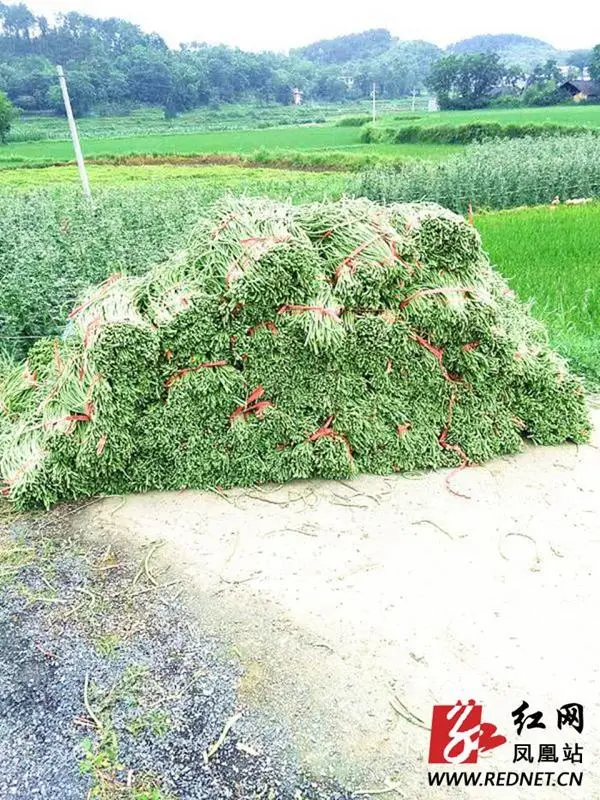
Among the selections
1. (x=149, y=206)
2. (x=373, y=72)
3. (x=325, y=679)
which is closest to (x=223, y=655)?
(x=325, y=679)

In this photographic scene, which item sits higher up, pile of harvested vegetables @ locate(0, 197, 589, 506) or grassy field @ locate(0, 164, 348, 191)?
pile of harvested vegetables @ locate(0, 197, 589, 506)

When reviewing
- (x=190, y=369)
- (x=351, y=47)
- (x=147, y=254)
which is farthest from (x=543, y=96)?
(x=351, y=47)

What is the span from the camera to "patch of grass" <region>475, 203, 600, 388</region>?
5.48m

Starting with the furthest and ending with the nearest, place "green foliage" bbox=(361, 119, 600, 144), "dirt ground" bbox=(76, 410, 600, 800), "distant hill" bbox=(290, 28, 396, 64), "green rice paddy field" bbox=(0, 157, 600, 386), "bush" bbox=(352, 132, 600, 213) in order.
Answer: "distant hill" bbox=(290, 28, 396, 64) < "green foliage" bbox=(361, 119, 600, 144) < "bush" bbox=(352, 132, 600, 213) < "green rice paddy field" bbox=(0, 157, 600, 386) < "dirt ground" bbox=(76, 410, 600, 800)

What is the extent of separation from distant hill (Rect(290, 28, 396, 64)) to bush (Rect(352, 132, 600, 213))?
85.4m

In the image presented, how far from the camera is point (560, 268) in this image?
7457 mm

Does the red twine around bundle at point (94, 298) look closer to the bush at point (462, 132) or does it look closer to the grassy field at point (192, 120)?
the bush at point (462, 132)

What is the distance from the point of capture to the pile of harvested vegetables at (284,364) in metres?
3.63

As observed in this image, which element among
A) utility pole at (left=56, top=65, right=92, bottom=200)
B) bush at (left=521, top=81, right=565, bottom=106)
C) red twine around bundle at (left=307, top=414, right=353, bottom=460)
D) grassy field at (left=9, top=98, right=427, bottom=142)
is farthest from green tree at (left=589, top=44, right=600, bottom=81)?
red twine around bundle at (left=307, top=414, right=353, bottom=460)

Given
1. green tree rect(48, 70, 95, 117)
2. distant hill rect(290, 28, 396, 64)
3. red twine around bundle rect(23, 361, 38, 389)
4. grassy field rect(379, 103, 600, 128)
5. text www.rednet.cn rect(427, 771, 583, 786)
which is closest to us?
text www.rednet.cn rect(427, 771, 583, 786)

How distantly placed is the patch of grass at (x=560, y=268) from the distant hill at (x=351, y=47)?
91.1 m

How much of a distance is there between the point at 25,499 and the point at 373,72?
235 feet

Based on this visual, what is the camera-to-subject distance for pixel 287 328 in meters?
3.68

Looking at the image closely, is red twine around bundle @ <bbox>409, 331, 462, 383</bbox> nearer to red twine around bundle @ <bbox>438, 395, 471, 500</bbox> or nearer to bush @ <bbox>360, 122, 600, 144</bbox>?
red twine around bundle @ <bbox>438, 395, 471, 500</bbox>
